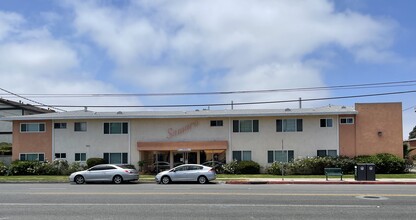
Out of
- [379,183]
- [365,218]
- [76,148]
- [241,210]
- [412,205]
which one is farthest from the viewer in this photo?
[76,148]

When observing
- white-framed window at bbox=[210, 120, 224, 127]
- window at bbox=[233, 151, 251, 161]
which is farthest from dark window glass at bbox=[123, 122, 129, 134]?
window at bbox=[233, 151, 251, 161]

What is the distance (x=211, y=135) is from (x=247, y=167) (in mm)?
4433

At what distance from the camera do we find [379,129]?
37.6 metres

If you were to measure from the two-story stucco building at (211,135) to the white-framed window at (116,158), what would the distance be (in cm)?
9

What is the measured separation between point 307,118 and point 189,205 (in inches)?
1015

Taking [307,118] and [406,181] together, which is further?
Result: [307,118]

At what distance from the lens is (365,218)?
11.4 metres

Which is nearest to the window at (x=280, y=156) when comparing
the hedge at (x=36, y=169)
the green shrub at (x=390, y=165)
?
the green shrub at (x=390, y=165)

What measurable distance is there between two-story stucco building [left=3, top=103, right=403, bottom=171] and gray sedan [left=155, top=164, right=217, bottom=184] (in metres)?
11.3

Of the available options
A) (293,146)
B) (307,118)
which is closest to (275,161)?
(293,146)

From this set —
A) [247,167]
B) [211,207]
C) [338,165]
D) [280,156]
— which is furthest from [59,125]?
[211,207]

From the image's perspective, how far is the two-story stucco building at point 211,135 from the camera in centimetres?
3766

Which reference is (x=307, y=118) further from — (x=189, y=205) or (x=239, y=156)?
(x=189, y=205)

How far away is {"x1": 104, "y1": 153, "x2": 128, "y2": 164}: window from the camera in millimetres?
39906
